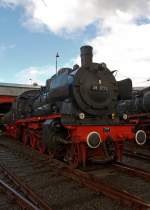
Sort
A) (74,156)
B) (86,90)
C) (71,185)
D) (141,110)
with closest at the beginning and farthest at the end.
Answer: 1. (71,185)
2. (74,156)
3. (86,90)
4. (141,110)

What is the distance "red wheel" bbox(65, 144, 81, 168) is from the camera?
337 inches

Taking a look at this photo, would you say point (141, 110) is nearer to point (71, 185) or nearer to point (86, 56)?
point (86, 56)

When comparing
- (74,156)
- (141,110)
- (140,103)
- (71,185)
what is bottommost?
(71,185)

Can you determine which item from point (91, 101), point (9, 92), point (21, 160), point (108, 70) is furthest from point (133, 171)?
point (9, 92)

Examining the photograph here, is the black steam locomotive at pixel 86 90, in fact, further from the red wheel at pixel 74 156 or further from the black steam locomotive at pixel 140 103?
the black steam locomotive at pixel 140 103

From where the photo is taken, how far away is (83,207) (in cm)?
543

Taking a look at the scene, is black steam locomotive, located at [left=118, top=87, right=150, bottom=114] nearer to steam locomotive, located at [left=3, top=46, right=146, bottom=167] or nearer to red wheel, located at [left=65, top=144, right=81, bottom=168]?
steam locomotive, located at [left=3, top=46, right=146, bottom=167]

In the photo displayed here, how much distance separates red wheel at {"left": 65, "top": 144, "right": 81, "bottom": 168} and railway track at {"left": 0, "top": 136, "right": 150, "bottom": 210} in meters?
0.35

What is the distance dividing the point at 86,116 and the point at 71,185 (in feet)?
9.33

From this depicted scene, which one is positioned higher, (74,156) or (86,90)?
(86,90)

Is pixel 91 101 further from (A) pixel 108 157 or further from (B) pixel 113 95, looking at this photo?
(A) pixel 108 157

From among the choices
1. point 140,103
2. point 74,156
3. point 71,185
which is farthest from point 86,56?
point 140,103

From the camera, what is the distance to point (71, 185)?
22.7ft

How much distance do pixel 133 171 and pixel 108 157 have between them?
4.71ft
